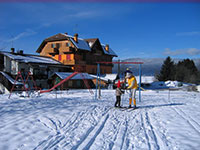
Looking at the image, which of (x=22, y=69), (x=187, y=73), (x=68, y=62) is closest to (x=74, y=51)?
(x=68, y=62)

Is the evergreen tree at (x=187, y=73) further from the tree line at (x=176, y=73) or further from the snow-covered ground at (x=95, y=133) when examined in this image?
the snow-covered ground at (x=95, y=133)

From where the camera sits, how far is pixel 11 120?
6.88 metres

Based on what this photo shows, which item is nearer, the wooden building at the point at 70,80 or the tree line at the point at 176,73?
the wooden building at the point at 70,80

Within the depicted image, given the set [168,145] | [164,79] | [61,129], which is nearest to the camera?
[168,145]

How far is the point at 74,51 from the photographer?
40375 mm

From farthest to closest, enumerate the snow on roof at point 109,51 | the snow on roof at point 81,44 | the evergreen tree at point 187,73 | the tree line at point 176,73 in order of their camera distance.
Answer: the evergreen tree at point 187,73 → the tree line at point 176,73 → the snow on roof at point 109,51 → the snow on roof at point 81,44

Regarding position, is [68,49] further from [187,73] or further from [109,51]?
[187,73]

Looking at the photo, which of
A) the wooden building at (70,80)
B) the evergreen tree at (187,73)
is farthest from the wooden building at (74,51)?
the evergreen tree at (187,73)

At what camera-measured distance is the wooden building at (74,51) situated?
4034cm

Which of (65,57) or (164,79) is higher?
(65,57)

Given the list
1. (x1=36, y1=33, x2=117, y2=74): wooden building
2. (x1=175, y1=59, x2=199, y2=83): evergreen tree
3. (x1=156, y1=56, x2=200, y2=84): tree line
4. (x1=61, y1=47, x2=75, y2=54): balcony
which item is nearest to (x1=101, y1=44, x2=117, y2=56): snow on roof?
(x1=36, y1=33, x2=117, y2=74): wooden building

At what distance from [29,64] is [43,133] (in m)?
29.4

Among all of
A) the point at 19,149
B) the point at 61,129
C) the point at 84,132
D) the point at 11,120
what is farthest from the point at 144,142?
the point at 11,120

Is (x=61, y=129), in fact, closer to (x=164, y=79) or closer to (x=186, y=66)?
(x=164, y=79)
